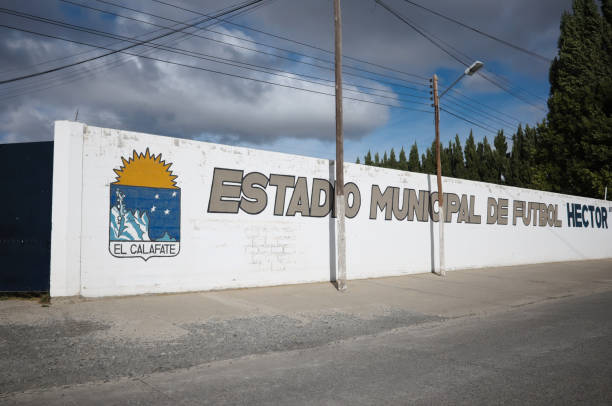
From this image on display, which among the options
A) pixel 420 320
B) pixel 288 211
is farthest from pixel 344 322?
pixel 288 211

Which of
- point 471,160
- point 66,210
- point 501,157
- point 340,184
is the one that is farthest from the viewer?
point 471,160

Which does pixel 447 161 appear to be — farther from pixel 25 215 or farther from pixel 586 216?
pixel 25 215

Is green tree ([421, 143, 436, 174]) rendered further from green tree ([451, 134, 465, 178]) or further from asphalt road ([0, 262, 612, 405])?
asphalt road ([0, 262, 612, 405])

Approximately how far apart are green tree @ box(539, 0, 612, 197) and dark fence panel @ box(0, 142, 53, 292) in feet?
123

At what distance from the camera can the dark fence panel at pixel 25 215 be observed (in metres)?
9.04

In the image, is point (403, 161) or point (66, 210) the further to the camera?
point (403, 161)

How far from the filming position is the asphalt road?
421 centimetres

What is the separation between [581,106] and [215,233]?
36.6 m

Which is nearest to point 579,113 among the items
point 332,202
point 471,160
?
point 471,160

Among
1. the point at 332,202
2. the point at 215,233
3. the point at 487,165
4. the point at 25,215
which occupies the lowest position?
the point at 215,233

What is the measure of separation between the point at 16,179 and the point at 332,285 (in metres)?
8.49

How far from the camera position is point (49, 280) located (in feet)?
29.6

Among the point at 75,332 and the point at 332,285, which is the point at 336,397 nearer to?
the point at 75,332

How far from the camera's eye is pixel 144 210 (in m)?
10.0
